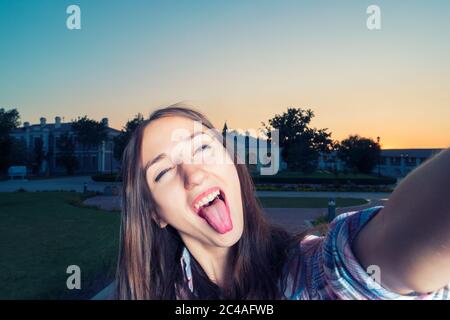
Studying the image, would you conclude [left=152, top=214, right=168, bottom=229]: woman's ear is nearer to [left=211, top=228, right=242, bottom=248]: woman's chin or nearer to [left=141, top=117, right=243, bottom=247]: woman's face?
[left=141, top=117, right=243, bottom=247]: woman's face

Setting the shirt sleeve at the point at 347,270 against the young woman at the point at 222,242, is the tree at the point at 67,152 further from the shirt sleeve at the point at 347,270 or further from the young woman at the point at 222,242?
the shirt sleeve at the point at 347,270

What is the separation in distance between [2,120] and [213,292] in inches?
484

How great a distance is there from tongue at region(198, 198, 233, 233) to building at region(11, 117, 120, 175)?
88.4 feet

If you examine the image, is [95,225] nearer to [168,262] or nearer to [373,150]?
[168,262]

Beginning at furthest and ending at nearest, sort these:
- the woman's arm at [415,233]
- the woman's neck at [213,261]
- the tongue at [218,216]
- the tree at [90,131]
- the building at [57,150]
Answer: the building at [57,150] → the tree at [90,131] → the woman's neck at [213,261] → the tongue at [218,216] → the woman's arm at [415,233]

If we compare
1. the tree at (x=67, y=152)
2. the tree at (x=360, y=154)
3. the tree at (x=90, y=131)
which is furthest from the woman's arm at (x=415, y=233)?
the tree at (x=67, y=152)

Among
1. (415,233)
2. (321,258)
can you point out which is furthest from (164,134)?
(415,233)

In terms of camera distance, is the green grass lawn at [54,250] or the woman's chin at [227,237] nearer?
the woman's chin at [227,237]

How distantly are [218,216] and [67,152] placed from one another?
31.0 metres

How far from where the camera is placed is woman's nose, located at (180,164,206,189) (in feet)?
2.75

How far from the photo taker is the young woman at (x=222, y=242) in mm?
499

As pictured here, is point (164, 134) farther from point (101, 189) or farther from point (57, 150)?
point (57, 150)

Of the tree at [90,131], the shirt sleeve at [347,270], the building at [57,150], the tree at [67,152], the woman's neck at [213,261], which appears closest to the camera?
the shirt sleeve at [347,270]
